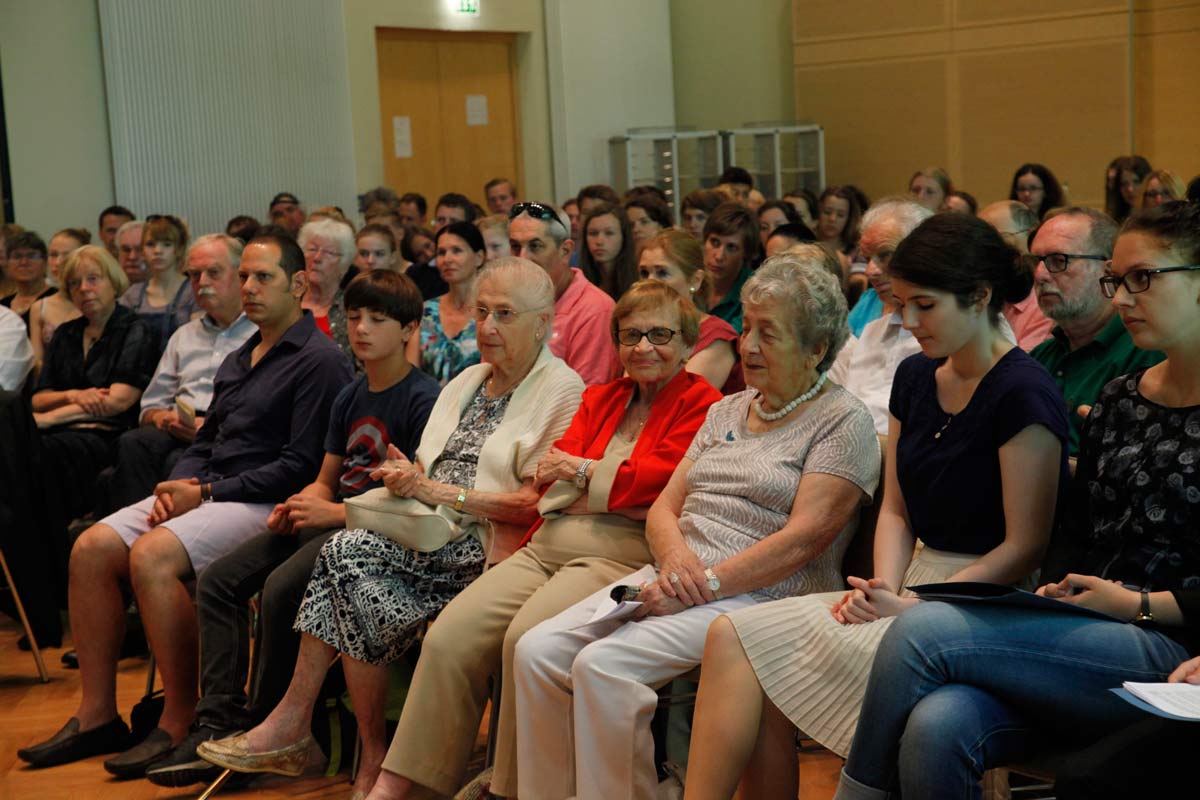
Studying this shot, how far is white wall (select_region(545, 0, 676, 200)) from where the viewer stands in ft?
37.9

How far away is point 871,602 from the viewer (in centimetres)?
257

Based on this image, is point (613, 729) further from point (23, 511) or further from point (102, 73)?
point (102, 73)

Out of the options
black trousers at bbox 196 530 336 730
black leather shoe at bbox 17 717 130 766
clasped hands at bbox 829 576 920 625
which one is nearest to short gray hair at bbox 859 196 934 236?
clasped hands at bbox 829 576 920 625

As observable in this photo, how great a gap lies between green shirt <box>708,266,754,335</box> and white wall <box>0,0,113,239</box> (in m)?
6.02

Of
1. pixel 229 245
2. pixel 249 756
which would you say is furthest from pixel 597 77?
pixel 249 756

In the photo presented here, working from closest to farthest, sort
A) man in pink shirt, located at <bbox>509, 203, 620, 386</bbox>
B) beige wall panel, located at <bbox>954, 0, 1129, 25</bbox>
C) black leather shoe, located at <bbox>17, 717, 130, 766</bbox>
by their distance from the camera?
black leather shoe, located at <bbox>17, 717, 130, 766</bbox> < man in pink shirt, located at <bbox>509, 203, 620, 386</bbox> < beige wall panel, located at <bbox>954, 0, 1129, 25</bbox>

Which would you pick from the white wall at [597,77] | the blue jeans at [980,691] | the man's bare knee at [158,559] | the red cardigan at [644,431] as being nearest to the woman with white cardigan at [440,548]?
the red cardigan at [644,431]

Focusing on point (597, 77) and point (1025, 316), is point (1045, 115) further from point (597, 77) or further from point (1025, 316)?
point (1025, 316)

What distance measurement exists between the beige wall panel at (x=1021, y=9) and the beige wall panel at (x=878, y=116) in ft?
1.41

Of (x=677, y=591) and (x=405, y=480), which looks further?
(x=405, y=480)

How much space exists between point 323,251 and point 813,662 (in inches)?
135

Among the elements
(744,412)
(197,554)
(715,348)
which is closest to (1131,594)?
(744,412)

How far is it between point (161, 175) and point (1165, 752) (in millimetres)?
8706

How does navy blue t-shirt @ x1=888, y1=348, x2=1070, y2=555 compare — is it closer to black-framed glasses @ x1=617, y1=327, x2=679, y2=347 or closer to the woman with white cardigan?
black-framed glasses @ x1=617, y1=327, x2=679, y2=347
